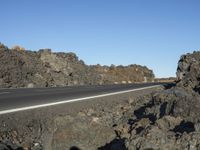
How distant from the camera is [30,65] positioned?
41.2 metres

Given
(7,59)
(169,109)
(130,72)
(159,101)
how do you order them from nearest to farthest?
(169,109), (159,101), (7,59), (130,72)

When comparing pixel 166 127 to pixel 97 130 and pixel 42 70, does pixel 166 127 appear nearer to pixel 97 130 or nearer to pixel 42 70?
pixel 97 130

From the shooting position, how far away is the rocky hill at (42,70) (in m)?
36.5

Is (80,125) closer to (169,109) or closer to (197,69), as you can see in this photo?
(169,109)

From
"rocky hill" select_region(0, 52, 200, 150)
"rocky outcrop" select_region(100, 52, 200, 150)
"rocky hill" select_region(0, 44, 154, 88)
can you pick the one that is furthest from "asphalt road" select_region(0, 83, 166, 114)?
"rocky hill" select_region(0, 44, 154, 88)

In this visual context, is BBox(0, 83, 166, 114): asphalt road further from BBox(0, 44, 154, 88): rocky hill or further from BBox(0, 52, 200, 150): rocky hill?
BBox(0, 44, 154, 88): rocky hill

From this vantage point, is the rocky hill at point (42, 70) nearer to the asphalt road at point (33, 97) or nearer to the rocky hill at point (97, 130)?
the asphalt road at point (33, 97)

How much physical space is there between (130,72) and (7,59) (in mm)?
45378

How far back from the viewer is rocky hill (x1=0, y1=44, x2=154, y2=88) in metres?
36.5

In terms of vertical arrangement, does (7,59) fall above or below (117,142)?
above

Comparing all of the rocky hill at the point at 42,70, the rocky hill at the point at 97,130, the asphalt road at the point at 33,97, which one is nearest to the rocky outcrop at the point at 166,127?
the rocky hill at the point at 97,130

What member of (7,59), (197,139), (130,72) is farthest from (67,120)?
(130,72)

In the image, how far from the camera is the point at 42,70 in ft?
137

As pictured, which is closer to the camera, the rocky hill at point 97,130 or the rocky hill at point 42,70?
the rocky hill at point 97,130
